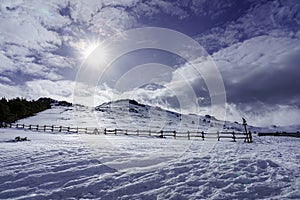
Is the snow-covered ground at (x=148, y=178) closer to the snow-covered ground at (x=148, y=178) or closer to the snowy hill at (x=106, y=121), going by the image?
the snow-covered ground at (x=148, y=178)

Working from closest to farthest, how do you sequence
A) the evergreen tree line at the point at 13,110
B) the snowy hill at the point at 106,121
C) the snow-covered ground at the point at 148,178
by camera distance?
the snow-covered ground at the point at 148,178, the evergreen tree line at the point at 13,110, the snowy hill at the point at 106,121

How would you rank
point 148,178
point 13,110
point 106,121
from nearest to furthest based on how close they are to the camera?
point 148,178 < point 13,110 < point 106,121

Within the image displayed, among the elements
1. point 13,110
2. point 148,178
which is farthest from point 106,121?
point 148,178

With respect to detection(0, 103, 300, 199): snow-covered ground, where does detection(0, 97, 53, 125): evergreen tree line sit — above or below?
above

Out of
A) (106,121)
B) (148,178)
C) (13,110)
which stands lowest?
(148,178)

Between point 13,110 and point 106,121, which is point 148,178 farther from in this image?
point 106,121

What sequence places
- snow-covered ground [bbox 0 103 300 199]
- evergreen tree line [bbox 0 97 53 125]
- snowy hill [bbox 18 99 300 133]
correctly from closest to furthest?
snow-covered ground [bbox 0 103 300 199] → evergreen tree line [bbox 0 97 53 125] → snowy hill [bbox 18 99 300 133]

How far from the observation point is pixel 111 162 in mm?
10531

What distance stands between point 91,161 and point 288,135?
3907cm

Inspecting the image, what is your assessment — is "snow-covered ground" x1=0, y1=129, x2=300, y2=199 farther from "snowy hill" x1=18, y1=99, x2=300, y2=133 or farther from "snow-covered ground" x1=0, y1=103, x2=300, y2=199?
"snowy hill" x1=18, y1=99, x2=300, y2=133

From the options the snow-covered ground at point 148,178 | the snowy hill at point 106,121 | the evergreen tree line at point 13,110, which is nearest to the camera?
the snow-covered ground at point 148,178

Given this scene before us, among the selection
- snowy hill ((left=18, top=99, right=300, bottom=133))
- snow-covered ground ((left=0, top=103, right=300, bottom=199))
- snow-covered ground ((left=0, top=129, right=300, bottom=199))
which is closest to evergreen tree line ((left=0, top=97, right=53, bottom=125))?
snowy hill ((left=18, top=99, right=300, bottom=133))

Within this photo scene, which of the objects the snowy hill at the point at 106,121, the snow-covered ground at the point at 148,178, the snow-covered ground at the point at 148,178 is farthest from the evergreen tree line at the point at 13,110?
the snow-covered ground at the point at 148,178

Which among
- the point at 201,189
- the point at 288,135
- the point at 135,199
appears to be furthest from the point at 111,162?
the point at 288,135
